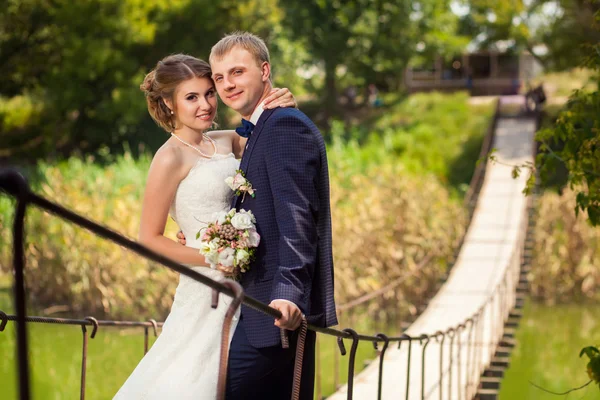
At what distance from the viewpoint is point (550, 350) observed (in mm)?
12148

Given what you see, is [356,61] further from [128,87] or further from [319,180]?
[319,180]

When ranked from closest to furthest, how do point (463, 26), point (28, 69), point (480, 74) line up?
1. point (28, 69)
2. point (463, 26)
3. point (480, 74)

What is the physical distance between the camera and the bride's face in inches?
95.5

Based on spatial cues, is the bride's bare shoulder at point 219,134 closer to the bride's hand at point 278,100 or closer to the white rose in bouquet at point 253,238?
the bride's hand at point 278,100

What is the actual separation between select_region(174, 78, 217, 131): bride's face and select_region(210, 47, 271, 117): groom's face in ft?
0.61

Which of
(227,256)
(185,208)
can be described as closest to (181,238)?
(185,208)

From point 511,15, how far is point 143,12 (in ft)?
26.7

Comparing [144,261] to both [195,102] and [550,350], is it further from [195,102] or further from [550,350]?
[195,102]

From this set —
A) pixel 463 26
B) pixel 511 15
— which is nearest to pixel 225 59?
pixel 511 15

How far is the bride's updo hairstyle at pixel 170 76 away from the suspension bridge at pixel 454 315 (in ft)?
2.15

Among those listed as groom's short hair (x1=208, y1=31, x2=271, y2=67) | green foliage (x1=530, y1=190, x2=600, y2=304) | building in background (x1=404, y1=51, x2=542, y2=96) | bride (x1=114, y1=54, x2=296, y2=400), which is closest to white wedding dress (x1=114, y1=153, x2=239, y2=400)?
bride (x1=114, y1=54, x2=296, y2=400)

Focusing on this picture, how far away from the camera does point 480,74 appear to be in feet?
106

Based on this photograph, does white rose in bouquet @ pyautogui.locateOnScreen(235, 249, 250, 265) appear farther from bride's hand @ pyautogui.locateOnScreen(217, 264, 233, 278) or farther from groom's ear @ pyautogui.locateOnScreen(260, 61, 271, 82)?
groom's ear @ pyautogui.locateOnScreen(260, 61, 271, 82)

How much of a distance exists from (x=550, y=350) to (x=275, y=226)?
1069 centimetres
